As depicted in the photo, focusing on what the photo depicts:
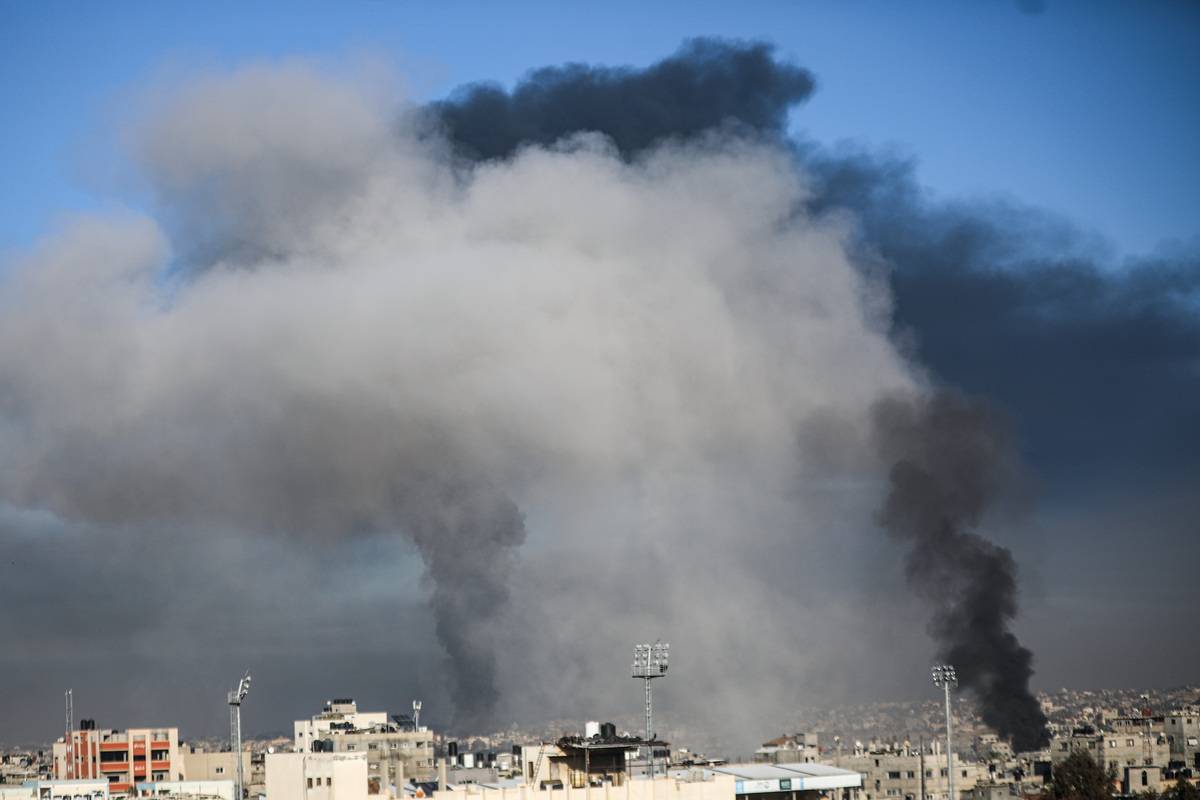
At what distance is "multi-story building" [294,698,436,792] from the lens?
101m

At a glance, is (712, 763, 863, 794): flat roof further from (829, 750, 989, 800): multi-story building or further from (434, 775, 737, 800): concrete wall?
(829, 750, 989, 800): multi-story building

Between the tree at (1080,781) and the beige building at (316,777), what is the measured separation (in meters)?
52.9

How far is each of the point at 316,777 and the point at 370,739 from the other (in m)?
50.6

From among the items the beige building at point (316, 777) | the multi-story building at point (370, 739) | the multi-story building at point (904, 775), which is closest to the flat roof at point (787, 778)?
the beige building at point (316, 777)

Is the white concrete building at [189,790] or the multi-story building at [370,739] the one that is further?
the multi-story building at [370,739]

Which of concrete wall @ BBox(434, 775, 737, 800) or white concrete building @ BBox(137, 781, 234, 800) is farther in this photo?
white concrete building @ BBox(137, 781, 234, 800)

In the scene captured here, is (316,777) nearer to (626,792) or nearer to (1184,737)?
(626,792)

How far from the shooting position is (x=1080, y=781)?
10456 cm

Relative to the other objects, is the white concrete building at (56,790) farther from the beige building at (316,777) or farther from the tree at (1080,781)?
the tree at (1080,781)

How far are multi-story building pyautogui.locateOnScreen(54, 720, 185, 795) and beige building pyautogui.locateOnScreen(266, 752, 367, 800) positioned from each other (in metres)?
60.5

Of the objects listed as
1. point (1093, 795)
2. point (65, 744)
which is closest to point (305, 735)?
point (65, 744)

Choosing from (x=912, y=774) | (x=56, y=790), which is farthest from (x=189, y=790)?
(x=912, y=774)

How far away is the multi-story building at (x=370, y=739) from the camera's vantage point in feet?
333

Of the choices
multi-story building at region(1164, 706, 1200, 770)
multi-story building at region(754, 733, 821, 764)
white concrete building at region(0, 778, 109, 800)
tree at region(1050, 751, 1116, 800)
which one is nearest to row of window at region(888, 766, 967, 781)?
multi-story building at region(754, 733, 821, 764)
